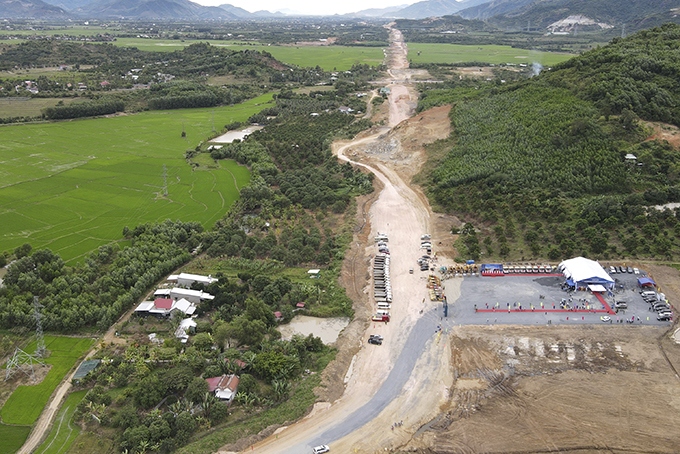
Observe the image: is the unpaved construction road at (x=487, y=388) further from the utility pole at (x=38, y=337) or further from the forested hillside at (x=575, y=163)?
the utility pole at (x=38, y=337)

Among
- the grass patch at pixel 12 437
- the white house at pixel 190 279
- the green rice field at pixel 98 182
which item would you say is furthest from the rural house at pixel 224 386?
the green rice field at pixel 98 182

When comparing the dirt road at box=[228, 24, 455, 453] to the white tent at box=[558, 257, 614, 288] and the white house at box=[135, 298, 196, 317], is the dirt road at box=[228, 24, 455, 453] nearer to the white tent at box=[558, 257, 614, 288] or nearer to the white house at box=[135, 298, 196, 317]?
the white tent at box=[558, 257, 614, 288]

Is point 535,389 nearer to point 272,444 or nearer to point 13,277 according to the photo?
point 272,444

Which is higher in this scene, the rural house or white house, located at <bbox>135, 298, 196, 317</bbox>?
white house, located at <bbox>135, 298, 196, 317</bbox>

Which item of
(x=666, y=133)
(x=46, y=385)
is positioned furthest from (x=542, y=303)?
(x=666, y=133)

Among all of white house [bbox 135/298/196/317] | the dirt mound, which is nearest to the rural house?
white house [bbox 135/298/196/317]

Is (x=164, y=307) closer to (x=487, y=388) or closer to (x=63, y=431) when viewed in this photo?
(x=63, y=431)
